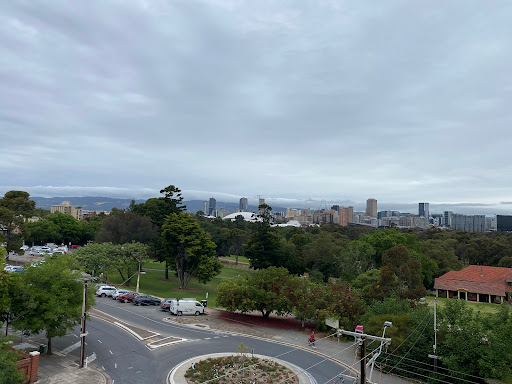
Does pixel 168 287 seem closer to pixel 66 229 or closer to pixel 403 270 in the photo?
pixel 403 270

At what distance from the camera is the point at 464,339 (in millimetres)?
22719

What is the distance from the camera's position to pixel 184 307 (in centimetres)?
3700

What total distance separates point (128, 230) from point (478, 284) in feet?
191

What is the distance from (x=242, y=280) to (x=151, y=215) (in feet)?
127

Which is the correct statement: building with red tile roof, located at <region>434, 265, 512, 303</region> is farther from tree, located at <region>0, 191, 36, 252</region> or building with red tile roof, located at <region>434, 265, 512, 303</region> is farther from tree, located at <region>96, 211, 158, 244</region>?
tree, located at <region>0, 191, 36, 252</region>

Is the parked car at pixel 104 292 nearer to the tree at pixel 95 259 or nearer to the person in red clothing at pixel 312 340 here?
the tree at pixel 95 259

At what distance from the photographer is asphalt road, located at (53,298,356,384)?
23.2 metres

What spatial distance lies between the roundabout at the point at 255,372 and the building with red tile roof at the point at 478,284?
42.7m

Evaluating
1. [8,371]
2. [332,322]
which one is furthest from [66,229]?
[8,371]

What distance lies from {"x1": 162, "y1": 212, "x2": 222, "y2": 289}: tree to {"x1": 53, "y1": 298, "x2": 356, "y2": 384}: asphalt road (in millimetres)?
16507

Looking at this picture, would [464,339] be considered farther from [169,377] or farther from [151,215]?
[151,215]

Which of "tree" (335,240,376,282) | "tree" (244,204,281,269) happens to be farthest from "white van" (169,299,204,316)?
"tree" (335,240,376,282)

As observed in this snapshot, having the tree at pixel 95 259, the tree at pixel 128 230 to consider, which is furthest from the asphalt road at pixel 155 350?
the tree at pixel 128 230

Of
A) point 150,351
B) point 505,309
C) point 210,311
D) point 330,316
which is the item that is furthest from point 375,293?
point 150,351
